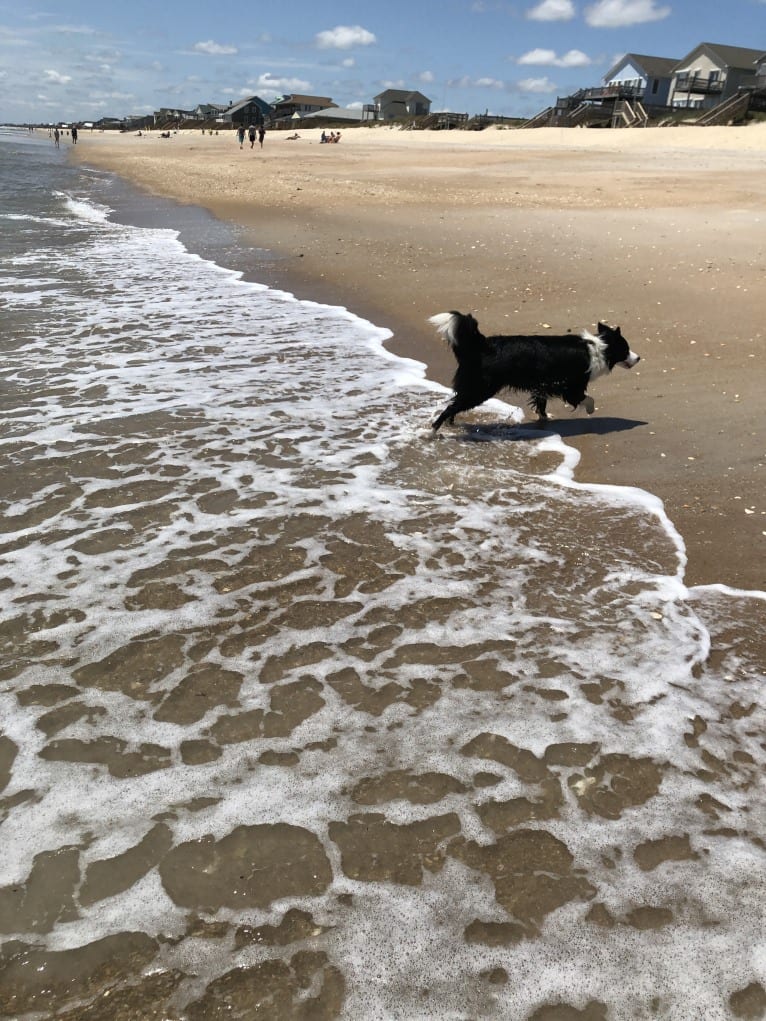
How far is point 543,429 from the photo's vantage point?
20.3ft

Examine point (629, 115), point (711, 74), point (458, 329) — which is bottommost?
point (458, 329)

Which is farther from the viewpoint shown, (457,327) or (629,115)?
(629,115)

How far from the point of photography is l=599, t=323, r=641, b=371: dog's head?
613 centimetres

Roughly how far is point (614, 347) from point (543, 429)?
996 millimetres

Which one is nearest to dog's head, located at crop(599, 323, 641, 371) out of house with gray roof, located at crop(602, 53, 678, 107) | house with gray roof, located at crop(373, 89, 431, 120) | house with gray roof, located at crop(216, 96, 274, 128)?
house with gray roof, located at crop(602, 53, 678, 107)

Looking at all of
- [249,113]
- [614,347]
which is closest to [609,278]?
[614,347]

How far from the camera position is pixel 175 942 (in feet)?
6.86

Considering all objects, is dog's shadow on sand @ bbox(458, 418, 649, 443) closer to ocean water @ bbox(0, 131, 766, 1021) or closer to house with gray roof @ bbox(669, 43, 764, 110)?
ocean water @ bbox(0, 131, 766, 1021)

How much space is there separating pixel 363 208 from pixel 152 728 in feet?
59.8

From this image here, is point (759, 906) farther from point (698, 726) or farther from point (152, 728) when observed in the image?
point (152, 728)

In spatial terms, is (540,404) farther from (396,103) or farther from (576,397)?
(396,103)

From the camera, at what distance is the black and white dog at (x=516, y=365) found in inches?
217

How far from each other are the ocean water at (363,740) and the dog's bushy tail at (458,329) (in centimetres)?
86

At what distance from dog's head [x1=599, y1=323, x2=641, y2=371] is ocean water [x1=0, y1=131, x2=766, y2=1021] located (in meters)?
1.27
